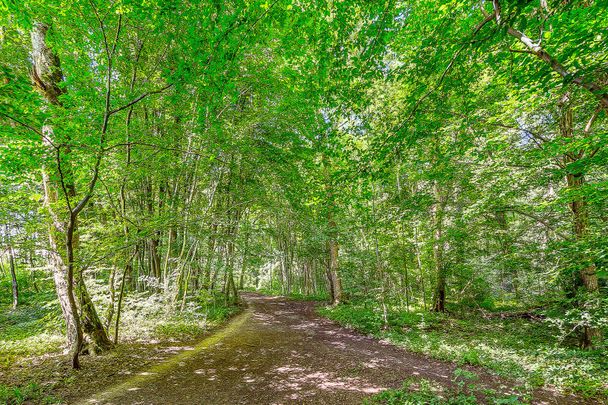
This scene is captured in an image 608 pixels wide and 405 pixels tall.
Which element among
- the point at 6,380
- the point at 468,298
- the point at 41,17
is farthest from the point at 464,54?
the point at 468,298

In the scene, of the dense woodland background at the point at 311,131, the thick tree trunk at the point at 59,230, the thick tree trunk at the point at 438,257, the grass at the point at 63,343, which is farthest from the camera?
the thick tree trunk at the point at 438,257

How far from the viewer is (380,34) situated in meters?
4.07

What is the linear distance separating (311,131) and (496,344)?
8652 millimetres

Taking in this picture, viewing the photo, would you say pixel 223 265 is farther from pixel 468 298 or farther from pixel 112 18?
pixel 468 298

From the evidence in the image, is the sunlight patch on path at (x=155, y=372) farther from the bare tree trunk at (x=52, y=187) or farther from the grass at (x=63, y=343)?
the bare tree trunk at (x=52, y=187)

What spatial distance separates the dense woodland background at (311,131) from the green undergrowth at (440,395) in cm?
190

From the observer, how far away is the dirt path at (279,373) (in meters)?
4.65

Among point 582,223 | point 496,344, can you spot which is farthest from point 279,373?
point 582,223

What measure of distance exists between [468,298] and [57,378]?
15.8m

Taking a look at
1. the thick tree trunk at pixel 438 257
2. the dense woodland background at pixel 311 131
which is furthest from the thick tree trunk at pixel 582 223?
the thick tree trunk at pixel 438 257

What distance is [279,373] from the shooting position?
5.72 meters

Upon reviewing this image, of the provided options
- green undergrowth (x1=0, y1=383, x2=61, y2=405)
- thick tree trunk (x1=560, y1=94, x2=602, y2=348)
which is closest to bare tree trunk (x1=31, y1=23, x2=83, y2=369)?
green undergrowth (x1=0, y1=383, x2=61, y2=405)

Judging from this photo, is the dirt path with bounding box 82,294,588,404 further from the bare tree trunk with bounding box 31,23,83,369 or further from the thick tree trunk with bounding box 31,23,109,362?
the bare tree trunk with bounding box 31,23,83,369

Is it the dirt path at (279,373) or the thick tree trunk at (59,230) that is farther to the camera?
the thick tree trunk at (59,230)
